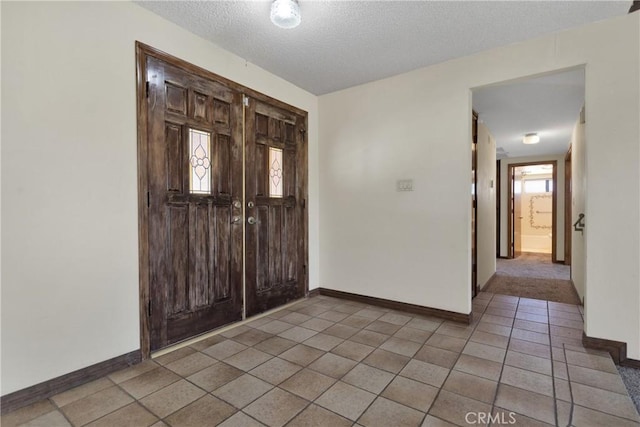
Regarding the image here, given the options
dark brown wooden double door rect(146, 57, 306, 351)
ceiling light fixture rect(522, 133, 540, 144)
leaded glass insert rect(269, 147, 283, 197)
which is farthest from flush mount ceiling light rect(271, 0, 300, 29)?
ceiling light fixture rect(522, 133, 540, 144)

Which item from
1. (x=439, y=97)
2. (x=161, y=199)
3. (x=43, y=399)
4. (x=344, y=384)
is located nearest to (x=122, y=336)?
(x=43, y=399)

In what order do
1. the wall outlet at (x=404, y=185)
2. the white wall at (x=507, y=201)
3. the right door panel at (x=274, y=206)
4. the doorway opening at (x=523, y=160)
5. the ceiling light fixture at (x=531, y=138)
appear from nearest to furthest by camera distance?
the right door panel at (x=274, y=206) < the wall outlet at (x=404, y=185) < the doorway opening at (x=523, y=160) < the ceiling light fixture at (x=531, y=138) < the white wall at (x=507, y=201)

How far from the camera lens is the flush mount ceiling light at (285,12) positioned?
2.06 m

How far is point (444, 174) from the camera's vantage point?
9.98 ft

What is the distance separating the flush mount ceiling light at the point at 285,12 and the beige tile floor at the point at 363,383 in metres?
2.41

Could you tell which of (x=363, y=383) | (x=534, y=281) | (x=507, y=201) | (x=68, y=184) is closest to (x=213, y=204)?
(x=68, y=184)

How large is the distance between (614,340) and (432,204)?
170 centimetres

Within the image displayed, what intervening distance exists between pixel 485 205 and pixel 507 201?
3256mm

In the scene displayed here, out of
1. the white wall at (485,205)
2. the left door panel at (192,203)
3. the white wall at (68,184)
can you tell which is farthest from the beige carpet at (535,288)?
the white wall at (68,184)

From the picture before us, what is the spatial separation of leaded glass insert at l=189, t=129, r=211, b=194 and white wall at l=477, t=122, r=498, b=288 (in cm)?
332

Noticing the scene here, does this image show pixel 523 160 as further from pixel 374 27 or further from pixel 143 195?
pixel 143 195

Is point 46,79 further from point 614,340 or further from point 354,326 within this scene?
point 614,340
